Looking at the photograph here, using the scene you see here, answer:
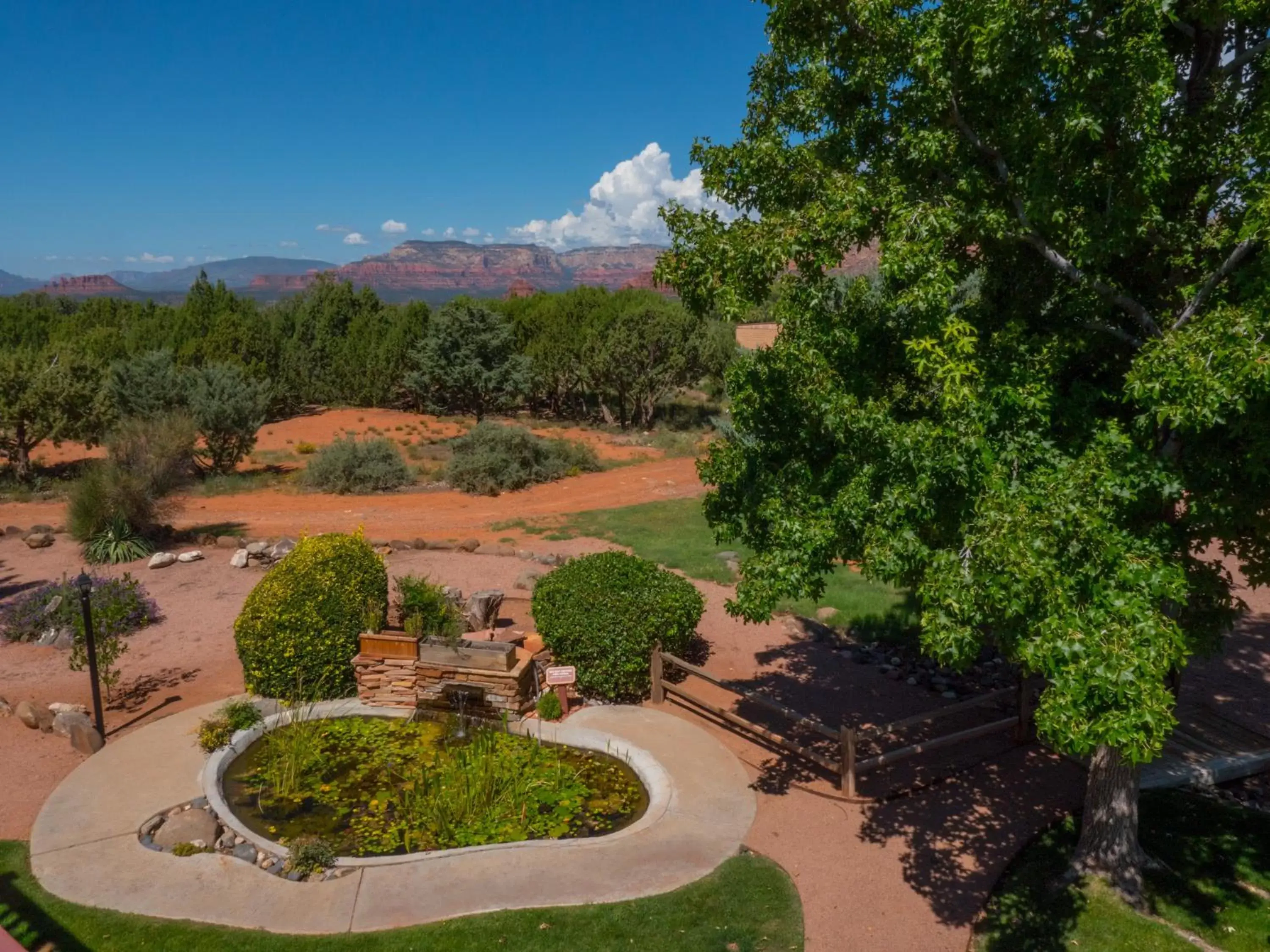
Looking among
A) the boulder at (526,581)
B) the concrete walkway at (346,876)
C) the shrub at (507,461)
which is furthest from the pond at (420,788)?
the shrub at (507,461)

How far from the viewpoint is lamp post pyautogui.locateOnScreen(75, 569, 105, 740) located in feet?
31.3

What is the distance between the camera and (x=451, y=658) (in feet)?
34.3

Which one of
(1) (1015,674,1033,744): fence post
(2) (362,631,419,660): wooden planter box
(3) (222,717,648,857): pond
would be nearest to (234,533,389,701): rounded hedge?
(2) (362,631,419,660): wooden planter box

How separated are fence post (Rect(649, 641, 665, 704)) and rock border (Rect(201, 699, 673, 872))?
4.13 feet

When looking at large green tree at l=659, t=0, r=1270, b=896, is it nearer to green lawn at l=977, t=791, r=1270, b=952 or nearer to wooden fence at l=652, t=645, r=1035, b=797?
green lawn at l=977, t=791, r=1270, b=952

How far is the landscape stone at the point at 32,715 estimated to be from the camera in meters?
10.3

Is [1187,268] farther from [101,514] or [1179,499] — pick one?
[101,514]

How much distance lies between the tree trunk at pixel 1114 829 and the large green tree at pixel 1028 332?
24 millimetres

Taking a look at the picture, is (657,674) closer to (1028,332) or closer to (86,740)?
(1028,332)

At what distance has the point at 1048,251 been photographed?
631cm

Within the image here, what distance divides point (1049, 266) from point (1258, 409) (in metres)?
2.33

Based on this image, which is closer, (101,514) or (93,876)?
(93,876)

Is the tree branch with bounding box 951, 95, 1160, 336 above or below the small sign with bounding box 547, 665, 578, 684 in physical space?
above

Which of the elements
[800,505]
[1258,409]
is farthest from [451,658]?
[1258,409]
